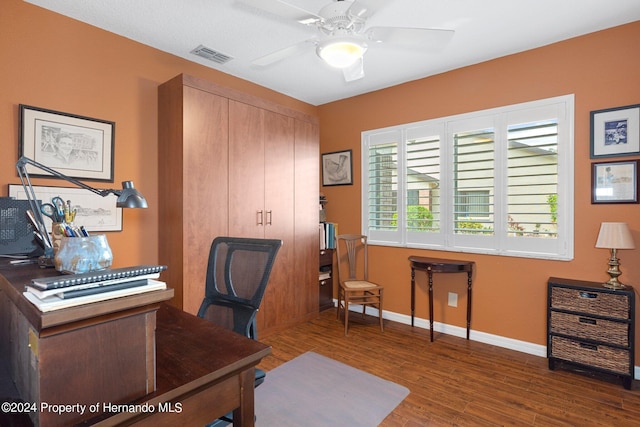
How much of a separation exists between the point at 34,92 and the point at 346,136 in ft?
10.3

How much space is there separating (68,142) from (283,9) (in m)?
1.93

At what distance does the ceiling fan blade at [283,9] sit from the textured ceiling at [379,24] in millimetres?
483

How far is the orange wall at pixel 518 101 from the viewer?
262cm

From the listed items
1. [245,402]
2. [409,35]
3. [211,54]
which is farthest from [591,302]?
[211,54]

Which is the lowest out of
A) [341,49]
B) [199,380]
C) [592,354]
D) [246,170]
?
[592,354]

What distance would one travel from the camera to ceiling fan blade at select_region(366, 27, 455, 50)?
1.98 metres

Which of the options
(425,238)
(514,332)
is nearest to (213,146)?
(425,238)

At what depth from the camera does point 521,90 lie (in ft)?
10.00

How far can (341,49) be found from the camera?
199cm

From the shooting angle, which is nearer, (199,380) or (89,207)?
(199,380)

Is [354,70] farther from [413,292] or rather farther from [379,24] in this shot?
[413,292]

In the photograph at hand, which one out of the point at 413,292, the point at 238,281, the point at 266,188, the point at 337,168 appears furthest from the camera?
the point at 337,168

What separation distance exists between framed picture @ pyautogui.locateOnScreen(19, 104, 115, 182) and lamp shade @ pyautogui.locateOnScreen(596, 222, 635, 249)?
12.8 feet

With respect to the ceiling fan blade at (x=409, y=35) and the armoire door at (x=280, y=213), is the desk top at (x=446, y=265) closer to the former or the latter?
the armoire door at (x=280, y=213)
